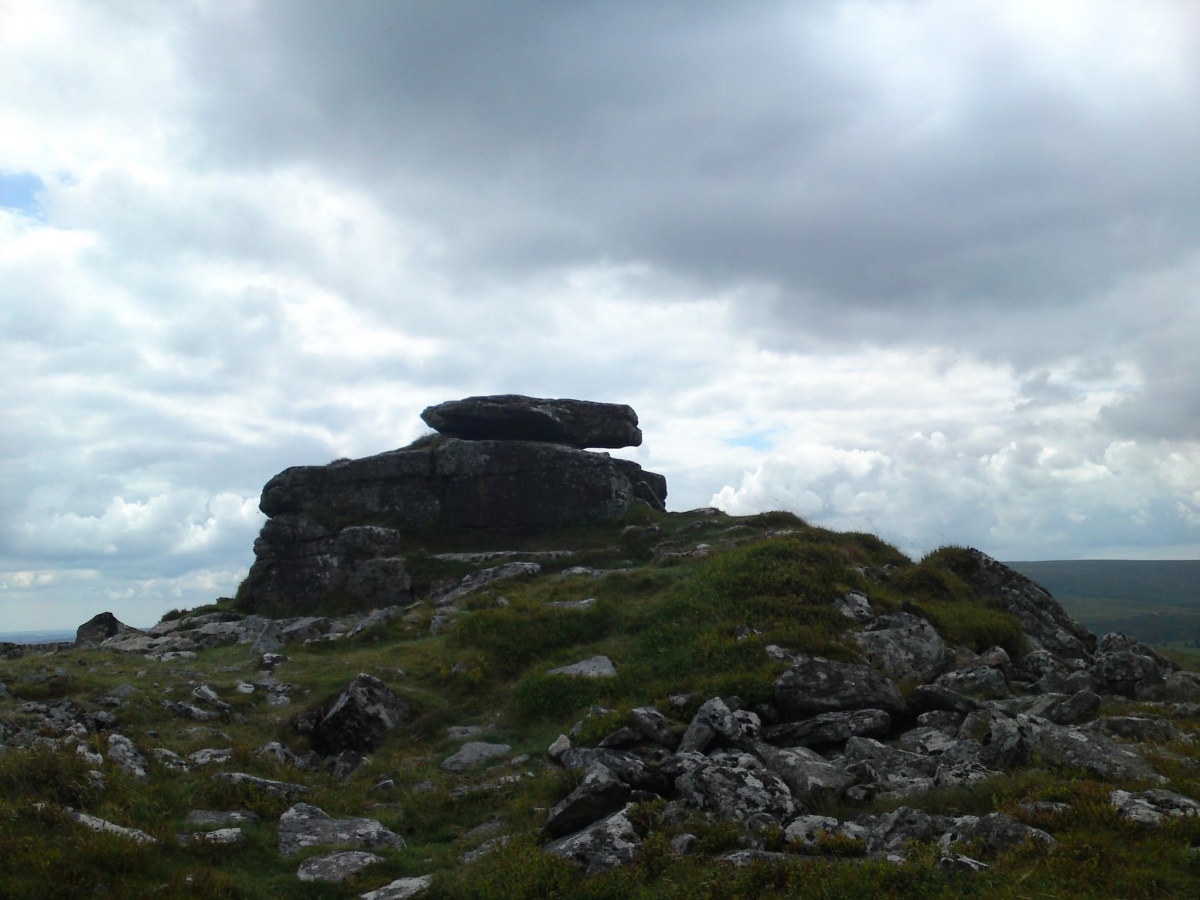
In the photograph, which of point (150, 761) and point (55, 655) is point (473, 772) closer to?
point (150, 761)

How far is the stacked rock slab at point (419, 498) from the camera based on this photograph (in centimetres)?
3228

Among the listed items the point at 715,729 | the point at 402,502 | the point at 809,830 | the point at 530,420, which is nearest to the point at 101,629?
the point at 402,502

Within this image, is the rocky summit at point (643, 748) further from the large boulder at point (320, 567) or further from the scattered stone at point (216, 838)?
the large boulder at point (320, 567)

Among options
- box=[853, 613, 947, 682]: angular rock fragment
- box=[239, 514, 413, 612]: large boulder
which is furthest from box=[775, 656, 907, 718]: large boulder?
box=[239, 514, 413, 612]: large boulder

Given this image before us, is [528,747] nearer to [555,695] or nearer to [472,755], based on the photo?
[472,755]

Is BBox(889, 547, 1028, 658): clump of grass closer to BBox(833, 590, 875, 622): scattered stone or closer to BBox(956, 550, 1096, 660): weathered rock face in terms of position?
BBox(956, 550, 1096, 660): weathered rock face

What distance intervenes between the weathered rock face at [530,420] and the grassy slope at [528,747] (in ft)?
27.3

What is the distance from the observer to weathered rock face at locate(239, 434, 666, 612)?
3231 cm

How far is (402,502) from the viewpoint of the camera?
34344 millimetres

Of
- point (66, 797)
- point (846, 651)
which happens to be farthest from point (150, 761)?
point (846, 651)

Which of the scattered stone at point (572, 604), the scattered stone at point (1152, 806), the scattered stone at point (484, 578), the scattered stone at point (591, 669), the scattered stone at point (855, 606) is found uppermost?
the scattered stone at point (484, 578)

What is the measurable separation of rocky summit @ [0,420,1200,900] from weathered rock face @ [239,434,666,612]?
6567 mm

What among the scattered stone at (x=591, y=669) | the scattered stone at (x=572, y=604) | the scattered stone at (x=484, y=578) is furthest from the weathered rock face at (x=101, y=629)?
the scattered stone at (x=591, y=669)

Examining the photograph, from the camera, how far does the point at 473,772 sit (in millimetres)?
14188
